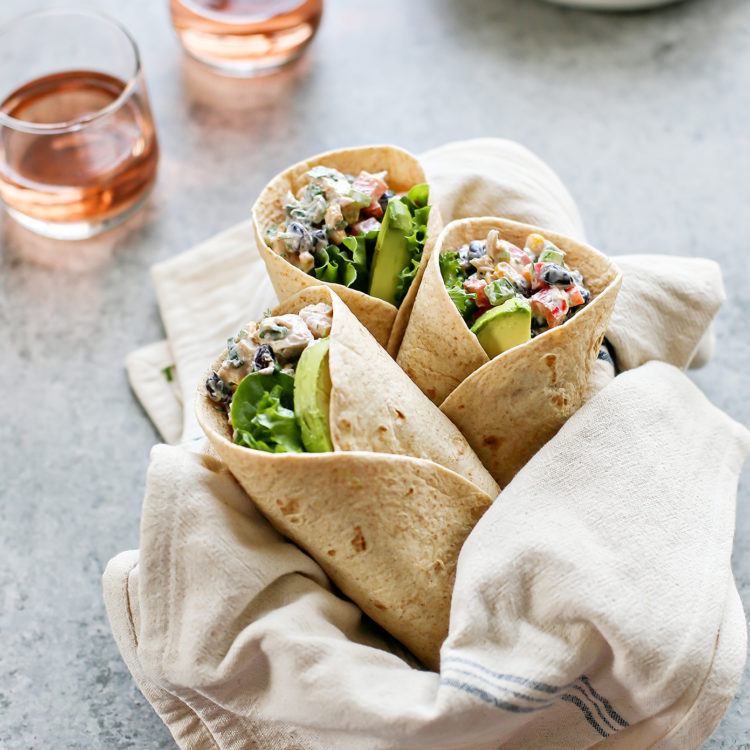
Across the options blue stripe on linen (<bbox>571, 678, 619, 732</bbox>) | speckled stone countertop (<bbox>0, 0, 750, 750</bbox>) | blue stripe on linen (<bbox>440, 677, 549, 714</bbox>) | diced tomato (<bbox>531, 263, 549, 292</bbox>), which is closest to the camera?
blue stripe on linen (<bbox>440, 677, 549, 714</bbox>)

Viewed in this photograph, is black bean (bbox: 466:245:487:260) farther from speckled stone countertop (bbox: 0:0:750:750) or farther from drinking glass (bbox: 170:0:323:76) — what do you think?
drinking glass (bbox: 170:0:323:76)

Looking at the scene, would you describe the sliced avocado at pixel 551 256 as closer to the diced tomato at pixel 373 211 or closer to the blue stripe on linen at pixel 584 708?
the diced tomato at pixel 373 211

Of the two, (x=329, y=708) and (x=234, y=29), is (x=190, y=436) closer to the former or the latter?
(x=329, y=708)

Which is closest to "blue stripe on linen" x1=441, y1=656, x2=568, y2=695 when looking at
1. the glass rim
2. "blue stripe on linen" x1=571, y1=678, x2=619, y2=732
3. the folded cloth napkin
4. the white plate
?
the folded cloth napkin

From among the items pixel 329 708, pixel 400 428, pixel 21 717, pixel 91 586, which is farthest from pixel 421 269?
pixel 21 717

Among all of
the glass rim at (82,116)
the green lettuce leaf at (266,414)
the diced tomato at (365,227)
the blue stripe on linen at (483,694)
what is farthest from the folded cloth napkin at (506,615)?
the glass rim at (82,116)

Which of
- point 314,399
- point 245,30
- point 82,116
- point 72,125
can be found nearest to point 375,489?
point 314,399

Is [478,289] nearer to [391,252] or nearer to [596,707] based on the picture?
[391,252]
